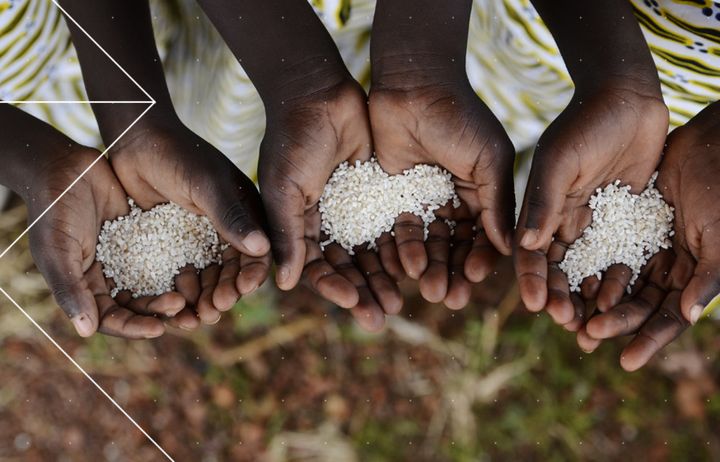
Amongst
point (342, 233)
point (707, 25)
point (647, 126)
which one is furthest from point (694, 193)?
point (342, 233)

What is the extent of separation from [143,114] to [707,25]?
2.34 feet

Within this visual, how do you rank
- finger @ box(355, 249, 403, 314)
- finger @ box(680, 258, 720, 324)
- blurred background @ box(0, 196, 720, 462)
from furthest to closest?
blurred background @ box(0, 196, 720, 462) → finger @ box(355, 249, 403, 314) → finger @ box(680, 258, 720, 324)

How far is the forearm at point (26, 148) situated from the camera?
90 cm

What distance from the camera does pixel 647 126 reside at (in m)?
0.85

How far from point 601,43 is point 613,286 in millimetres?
305

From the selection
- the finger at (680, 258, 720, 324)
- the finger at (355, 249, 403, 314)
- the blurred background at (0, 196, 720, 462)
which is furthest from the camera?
the blurred background at (0, 196, 720, 462)

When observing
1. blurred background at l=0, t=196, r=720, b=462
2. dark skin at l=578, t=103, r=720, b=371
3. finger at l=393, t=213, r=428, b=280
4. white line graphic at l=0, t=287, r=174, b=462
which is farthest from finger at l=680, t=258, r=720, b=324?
white line graphic at l=0, t=287, r=174, b=462

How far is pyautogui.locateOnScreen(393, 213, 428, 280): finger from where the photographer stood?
89cm

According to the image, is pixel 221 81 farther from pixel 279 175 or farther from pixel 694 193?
pixel 694 193

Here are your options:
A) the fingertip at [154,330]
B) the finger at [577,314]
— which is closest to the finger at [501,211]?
the finger at [577,314]

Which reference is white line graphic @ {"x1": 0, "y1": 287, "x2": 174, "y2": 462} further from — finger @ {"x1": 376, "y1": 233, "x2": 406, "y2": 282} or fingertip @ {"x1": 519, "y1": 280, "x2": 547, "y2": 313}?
fingertip @ {"x1": 519, "y1": 280, "x2": 547, "y2": 313}

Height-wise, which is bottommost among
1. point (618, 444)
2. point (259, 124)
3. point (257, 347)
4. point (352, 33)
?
point (618, 444)

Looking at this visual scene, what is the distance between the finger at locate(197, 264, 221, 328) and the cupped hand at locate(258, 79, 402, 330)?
9cm

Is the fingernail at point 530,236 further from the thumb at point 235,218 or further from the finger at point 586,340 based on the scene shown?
the thumb at point 235,218
